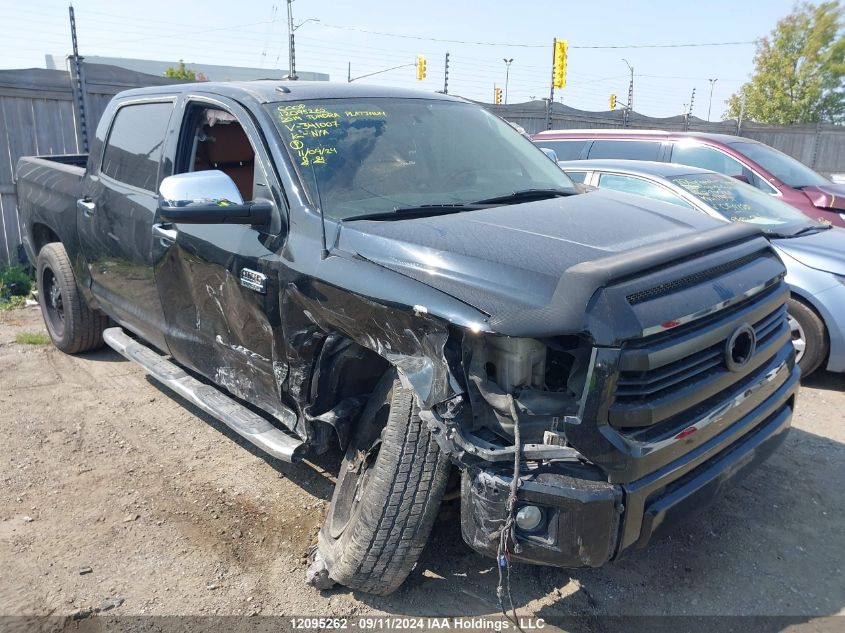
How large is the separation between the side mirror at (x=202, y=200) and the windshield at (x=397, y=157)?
0.32m

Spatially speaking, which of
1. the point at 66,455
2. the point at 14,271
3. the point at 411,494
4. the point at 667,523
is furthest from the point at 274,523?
the point at 14,271

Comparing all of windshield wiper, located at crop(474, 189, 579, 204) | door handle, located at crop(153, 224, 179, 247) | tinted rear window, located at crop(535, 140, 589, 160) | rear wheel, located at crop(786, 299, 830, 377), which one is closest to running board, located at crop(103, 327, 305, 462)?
door handle, located at crop(153, 224, 179, 247)

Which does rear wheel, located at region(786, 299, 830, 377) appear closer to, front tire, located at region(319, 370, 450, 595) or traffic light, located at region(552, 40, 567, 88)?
front tire, located at region(319, 370, 450, 595)

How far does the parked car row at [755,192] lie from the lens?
495cm

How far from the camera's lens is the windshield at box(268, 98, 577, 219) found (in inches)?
122

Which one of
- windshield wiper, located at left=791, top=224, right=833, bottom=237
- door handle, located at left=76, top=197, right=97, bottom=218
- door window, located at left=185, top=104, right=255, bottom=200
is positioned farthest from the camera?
windshield wiper, located at left=791, top=224, right=833, bottom=237

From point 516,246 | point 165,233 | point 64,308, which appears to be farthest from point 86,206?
point 516,246

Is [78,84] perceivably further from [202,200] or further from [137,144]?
[202,200]

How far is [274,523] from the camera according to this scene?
11.1 feet

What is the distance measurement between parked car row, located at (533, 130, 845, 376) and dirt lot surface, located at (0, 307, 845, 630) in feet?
2.64

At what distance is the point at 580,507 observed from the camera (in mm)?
2203

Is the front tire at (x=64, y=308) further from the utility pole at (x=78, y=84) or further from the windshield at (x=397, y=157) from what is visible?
the utility pole at (x=78, y=84)

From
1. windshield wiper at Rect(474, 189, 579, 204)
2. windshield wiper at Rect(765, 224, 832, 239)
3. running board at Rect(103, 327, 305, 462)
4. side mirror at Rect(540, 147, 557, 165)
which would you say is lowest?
running board at Rect(103, 327, 305, 462)

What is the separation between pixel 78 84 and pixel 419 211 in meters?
7.54
